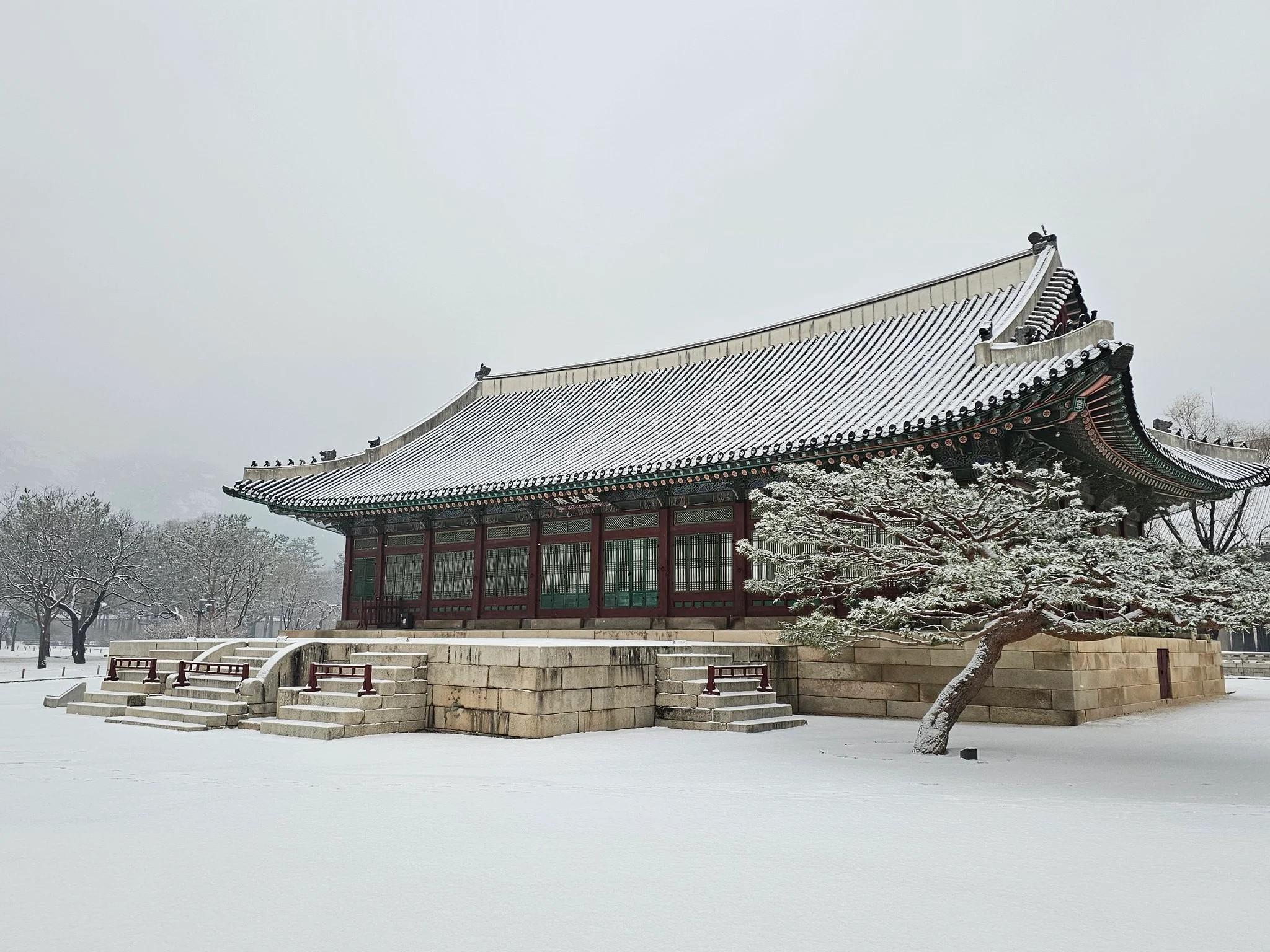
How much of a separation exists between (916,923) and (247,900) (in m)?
3.87

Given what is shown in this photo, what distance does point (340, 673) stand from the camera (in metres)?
15.0

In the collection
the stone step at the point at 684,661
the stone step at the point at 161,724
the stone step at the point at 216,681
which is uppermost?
the stone step at the point at 684,661

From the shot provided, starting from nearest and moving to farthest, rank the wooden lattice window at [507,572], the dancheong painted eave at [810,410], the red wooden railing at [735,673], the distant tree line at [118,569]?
the red wooden railing at [735,673] → the dancheong painted eave at [810,410] → the wooden lattice window at [507,572] → the distant tree line at [118,569]

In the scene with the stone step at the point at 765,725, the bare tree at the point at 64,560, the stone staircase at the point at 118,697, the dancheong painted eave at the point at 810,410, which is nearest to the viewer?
the stone step at the point at 765,725

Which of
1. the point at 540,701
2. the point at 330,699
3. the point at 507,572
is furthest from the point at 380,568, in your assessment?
the point at 540,701

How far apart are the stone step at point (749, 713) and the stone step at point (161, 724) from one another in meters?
8.21

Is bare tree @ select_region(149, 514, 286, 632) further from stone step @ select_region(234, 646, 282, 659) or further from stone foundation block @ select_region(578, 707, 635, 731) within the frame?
stone foundation block @ select_region(578, 707, 635, 731)

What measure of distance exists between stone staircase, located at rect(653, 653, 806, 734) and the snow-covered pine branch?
5.50ft

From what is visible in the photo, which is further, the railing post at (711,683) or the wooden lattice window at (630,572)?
the wooden lattice window at (630,572)

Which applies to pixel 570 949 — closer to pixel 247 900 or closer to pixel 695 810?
pixel 247 900

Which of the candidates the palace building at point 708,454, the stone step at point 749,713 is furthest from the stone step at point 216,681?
the palace building at point 708,454

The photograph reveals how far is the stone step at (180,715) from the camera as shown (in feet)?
48.6

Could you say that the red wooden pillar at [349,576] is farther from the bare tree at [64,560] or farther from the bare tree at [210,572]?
the bare tree at [64,560]

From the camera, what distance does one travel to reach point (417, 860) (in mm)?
6320
